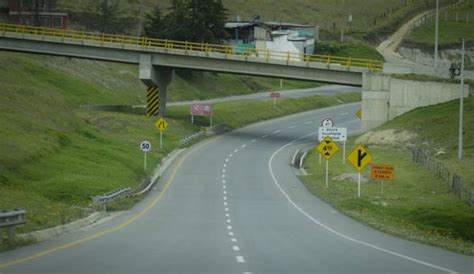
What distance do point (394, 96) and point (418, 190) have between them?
30903 millimetres

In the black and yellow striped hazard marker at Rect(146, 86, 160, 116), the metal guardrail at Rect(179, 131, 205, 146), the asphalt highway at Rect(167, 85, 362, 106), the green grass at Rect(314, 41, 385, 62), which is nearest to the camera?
the metal guardrail at Rect(179, 131, 205, 146)

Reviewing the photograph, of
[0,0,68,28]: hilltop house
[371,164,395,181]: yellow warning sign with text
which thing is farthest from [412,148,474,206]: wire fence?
[0,0,68,28]: hilltop house

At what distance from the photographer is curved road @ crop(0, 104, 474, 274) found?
17844mm

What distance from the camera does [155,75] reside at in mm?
80688

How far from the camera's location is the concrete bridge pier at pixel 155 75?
79312 mm

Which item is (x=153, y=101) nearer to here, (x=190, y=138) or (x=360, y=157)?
(x=190, y=138)

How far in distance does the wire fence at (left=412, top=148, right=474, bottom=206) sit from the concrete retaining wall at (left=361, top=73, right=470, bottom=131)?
13.5m

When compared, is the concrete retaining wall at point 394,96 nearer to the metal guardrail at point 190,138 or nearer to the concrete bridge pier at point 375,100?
the concrete bridge pier at point 375,100

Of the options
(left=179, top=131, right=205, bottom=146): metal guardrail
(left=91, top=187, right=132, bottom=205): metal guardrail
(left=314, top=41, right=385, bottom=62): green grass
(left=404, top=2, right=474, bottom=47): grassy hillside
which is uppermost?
(left=404, top=2, right=474, bottom=47): grassy hillside

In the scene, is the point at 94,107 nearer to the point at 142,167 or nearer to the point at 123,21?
the point at 142,167

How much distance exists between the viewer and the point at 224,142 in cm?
7569

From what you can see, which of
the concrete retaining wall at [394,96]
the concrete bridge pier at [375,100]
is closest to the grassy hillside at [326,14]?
the concrete bridge pier at [375,100]

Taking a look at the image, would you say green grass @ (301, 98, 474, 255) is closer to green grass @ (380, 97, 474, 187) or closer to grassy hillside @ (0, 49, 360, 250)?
green grass @ (380, 97, 474, 187)

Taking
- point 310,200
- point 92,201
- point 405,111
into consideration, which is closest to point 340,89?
point 405,111
